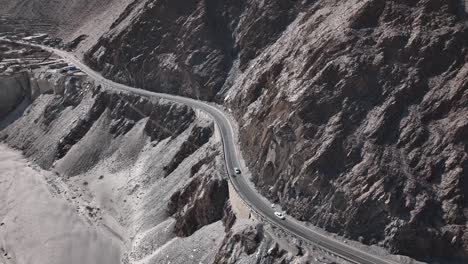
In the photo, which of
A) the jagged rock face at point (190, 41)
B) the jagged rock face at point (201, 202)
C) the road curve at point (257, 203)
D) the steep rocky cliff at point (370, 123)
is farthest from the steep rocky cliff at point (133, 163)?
the steep rocky cliff at point (370, 123)

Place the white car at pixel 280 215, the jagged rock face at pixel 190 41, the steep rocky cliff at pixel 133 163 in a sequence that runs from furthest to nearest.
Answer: the jagged rock face at pixel 190 41 → the steep rocky cliff at pixel 133 163 → the white car at pixel 280 215

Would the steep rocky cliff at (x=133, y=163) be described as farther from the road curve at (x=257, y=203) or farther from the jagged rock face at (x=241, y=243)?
the jagged rock face at (x=241, y=243)

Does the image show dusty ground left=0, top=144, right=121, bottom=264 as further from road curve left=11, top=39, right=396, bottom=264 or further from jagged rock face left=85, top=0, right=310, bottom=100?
jagged rock face left=85, top=0, right=310, bottom=100

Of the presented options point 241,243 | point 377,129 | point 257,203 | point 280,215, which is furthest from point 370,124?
point 241,243

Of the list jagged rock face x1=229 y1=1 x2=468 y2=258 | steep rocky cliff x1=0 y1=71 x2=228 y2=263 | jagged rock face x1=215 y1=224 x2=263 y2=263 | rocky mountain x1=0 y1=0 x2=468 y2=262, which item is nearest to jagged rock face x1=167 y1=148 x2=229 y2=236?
steep rocky cliff x1=0 y1=71 x2=228 y2=263

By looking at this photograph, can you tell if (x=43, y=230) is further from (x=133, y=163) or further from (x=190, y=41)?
(x=190, y=41)

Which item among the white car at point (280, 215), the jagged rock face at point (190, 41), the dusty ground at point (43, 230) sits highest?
the jagged rock face at point (190, 41)
